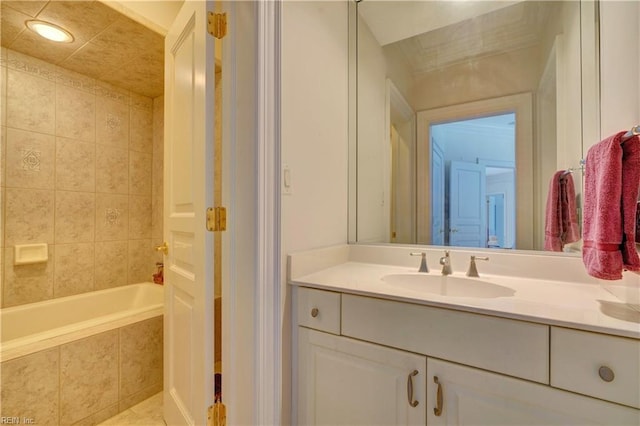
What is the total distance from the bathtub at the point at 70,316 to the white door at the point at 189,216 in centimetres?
55

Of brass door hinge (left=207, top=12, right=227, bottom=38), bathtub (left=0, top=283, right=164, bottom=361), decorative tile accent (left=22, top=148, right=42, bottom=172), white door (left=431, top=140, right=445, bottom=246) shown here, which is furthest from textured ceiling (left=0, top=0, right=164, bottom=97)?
white door (left=431, top=140, right=445, bottom=246)

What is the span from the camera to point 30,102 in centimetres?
195

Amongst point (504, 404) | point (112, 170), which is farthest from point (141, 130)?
point (504, 404)

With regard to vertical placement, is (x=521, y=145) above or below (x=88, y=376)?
above

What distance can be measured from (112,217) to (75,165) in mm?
482

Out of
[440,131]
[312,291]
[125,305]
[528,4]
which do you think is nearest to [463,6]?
[528,4]

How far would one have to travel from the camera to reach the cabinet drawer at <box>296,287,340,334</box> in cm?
101

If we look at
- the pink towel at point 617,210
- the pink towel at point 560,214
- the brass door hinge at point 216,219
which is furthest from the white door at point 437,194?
the brass door hinge at point 216,219

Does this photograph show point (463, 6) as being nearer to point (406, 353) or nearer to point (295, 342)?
point (406, 353)

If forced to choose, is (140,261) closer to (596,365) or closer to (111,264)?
(111,264)

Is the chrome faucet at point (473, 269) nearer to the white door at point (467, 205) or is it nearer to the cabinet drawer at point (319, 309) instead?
the white door at point (467, 205)

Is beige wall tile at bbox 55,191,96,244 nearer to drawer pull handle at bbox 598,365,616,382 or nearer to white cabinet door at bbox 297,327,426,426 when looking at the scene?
white cabinet door at bbox 297,327,426,426

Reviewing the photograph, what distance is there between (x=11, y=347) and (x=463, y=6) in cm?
277

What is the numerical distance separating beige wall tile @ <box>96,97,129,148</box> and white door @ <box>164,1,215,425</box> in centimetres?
138
